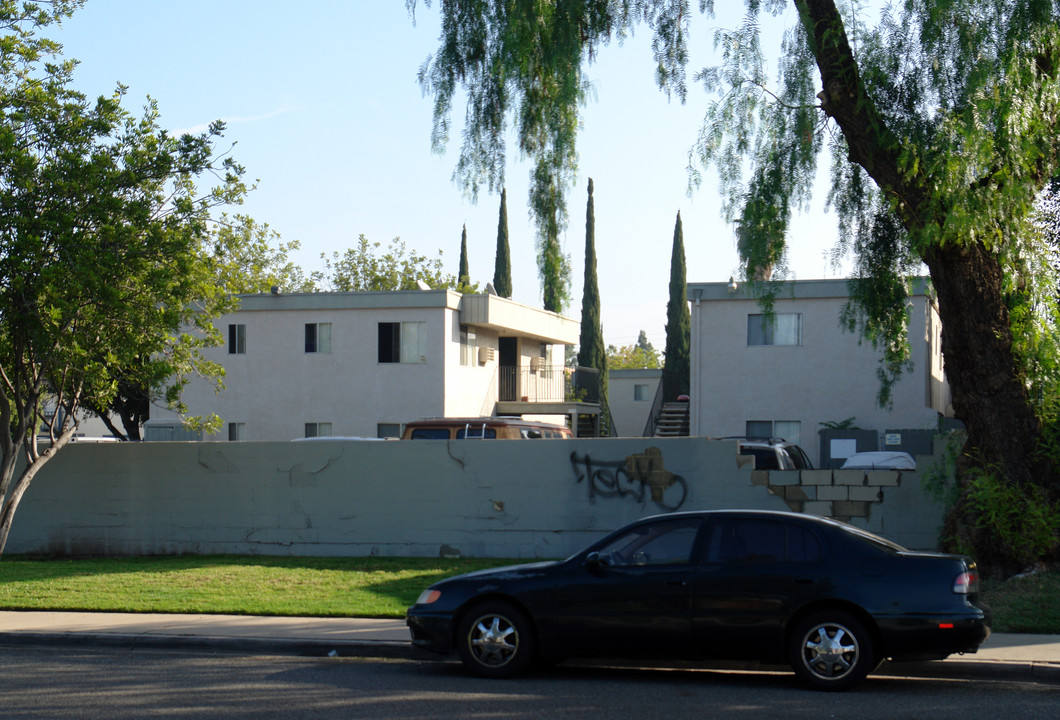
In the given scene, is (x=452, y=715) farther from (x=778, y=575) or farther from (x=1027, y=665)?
(x=1027, y=665)

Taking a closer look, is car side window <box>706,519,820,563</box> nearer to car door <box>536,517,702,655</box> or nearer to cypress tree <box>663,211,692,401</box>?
car door <box>536,517,702,655</box>

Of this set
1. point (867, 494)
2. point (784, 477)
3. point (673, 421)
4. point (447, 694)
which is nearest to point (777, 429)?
point (673, 421)

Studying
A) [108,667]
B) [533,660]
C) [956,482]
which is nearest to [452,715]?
[533,660]

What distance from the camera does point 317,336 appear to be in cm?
3388

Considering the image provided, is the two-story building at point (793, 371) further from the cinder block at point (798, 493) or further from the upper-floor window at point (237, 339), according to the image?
the cinder block at point (798, 493)

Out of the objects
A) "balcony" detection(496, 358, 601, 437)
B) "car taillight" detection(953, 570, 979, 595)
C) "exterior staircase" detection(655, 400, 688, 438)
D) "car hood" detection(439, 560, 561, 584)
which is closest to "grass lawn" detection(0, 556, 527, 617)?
"car hood" detection(439, 560, 561, 584)

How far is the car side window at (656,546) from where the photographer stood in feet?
28.7

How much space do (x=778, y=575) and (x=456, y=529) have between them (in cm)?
840

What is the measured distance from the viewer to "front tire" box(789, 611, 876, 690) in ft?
26.8

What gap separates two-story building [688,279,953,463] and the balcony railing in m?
9.74

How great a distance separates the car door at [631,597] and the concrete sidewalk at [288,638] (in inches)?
A: 78.4

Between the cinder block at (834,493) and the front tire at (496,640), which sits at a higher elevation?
the cinder block at (834,493)

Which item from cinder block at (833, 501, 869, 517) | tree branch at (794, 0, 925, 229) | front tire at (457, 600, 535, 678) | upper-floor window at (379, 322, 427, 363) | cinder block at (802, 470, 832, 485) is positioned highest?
tree branch at (794, 0, 925, 229)

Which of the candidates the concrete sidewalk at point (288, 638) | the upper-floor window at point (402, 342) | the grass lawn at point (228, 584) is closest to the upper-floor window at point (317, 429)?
the upper-floor window at point (402, 342)
